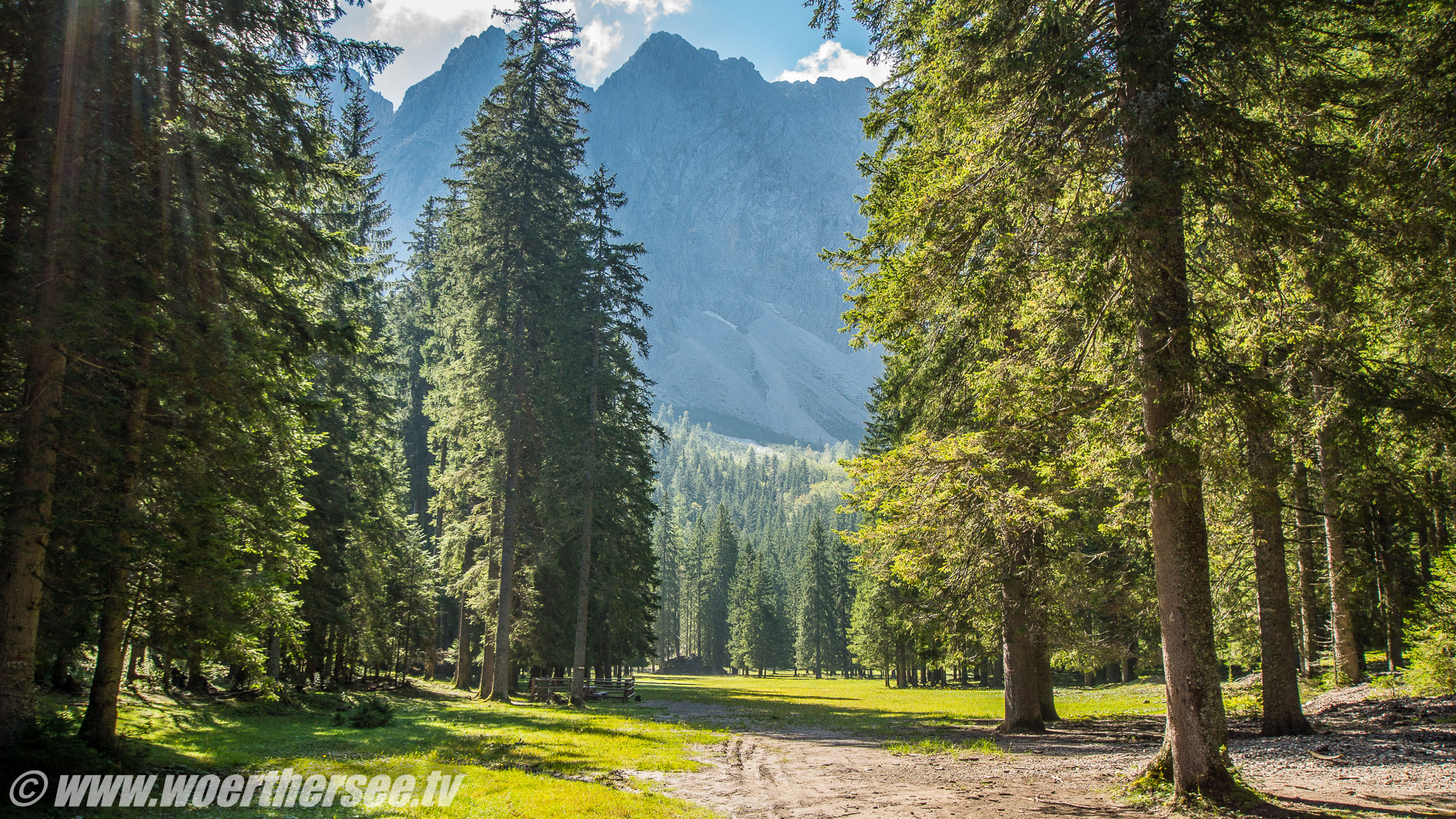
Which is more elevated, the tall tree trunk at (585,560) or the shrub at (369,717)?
the tall tree trunk at (585,560)

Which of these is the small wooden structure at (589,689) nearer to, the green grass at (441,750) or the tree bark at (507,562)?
the tree bark at (507,562)

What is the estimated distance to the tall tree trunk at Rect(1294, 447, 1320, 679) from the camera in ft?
38.9

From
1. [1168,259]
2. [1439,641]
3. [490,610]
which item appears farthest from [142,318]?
[1439,641]

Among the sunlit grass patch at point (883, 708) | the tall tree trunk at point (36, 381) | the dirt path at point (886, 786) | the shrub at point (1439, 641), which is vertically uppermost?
the tall tree trunk at point (36, 381)

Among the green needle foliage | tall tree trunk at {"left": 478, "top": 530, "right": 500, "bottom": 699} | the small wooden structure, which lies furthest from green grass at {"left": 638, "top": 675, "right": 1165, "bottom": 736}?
the green needle foliage

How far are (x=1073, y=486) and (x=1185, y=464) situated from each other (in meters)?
2.56

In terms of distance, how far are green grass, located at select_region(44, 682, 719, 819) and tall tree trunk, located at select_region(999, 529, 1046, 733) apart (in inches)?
266

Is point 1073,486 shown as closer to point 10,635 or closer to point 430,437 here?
point 10,635

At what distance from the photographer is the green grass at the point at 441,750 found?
315 inches

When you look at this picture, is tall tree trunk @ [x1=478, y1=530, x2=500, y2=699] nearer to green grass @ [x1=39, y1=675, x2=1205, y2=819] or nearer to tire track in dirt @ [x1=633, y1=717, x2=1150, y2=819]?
green grass @ [x1=39, y1=675, x2=1205, y2=819]

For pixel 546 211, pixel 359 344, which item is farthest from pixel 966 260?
pixel 546 211

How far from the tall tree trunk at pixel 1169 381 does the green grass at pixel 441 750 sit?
207 inches

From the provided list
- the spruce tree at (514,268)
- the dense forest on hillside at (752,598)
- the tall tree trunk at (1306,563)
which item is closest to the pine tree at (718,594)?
the dense forest on hillside at (752,598)

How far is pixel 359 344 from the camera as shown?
1077 cm
